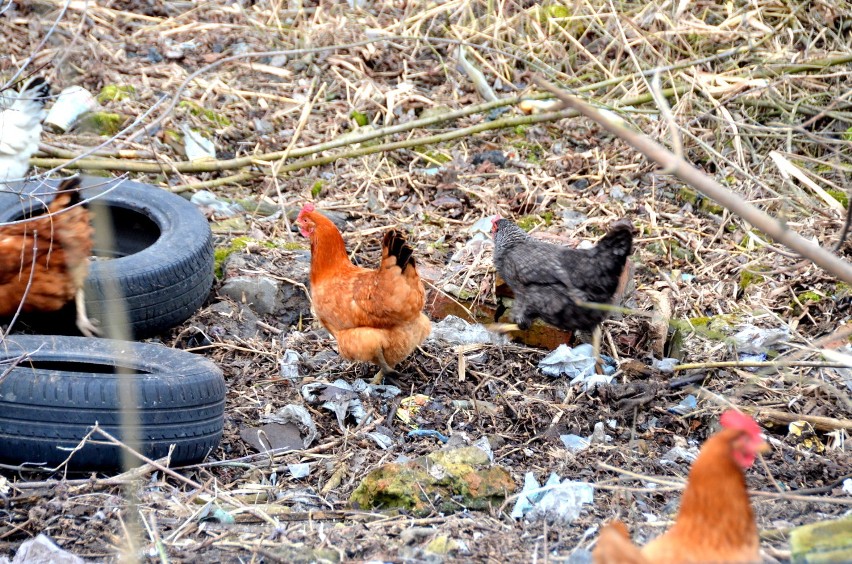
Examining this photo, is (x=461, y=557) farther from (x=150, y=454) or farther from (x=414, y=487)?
(x=150, y=454)

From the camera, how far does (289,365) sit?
5.30 metres

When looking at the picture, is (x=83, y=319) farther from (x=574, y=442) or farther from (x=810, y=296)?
(x=810, y=296)

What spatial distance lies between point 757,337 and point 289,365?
Result: 2.83 m

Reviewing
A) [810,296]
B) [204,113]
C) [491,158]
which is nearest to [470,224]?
[491,158]

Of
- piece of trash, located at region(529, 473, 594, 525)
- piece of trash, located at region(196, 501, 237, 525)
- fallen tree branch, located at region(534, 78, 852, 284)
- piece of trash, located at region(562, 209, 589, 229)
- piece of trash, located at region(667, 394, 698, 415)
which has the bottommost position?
piece of trash, located at region(667, 394, 698, 415)

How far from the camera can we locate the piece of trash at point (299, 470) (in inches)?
167

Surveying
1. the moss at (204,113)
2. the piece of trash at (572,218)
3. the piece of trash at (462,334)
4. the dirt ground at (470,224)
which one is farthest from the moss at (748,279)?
the moss at (204,113)

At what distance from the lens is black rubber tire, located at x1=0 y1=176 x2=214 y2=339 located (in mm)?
5145

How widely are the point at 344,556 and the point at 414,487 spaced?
580 millimetres

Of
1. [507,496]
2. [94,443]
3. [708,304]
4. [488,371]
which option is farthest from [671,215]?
[94,443]

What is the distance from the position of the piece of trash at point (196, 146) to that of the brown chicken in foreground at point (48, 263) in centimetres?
241

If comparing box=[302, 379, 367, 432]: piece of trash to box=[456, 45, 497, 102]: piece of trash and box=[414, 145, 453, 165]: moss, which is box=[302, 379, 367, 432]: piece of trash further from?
box=[456, 45, 497, 102]: piece of trash

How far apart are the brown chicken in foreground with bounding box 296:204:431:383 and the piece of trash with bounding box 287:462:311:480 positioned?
2.90 feet

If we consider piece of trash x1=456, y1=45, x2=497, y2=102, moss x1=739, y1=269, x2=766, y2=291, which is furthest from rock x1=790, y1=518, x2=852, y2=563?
piece of trash x1=456, y1=45, x2=497, y2=102
